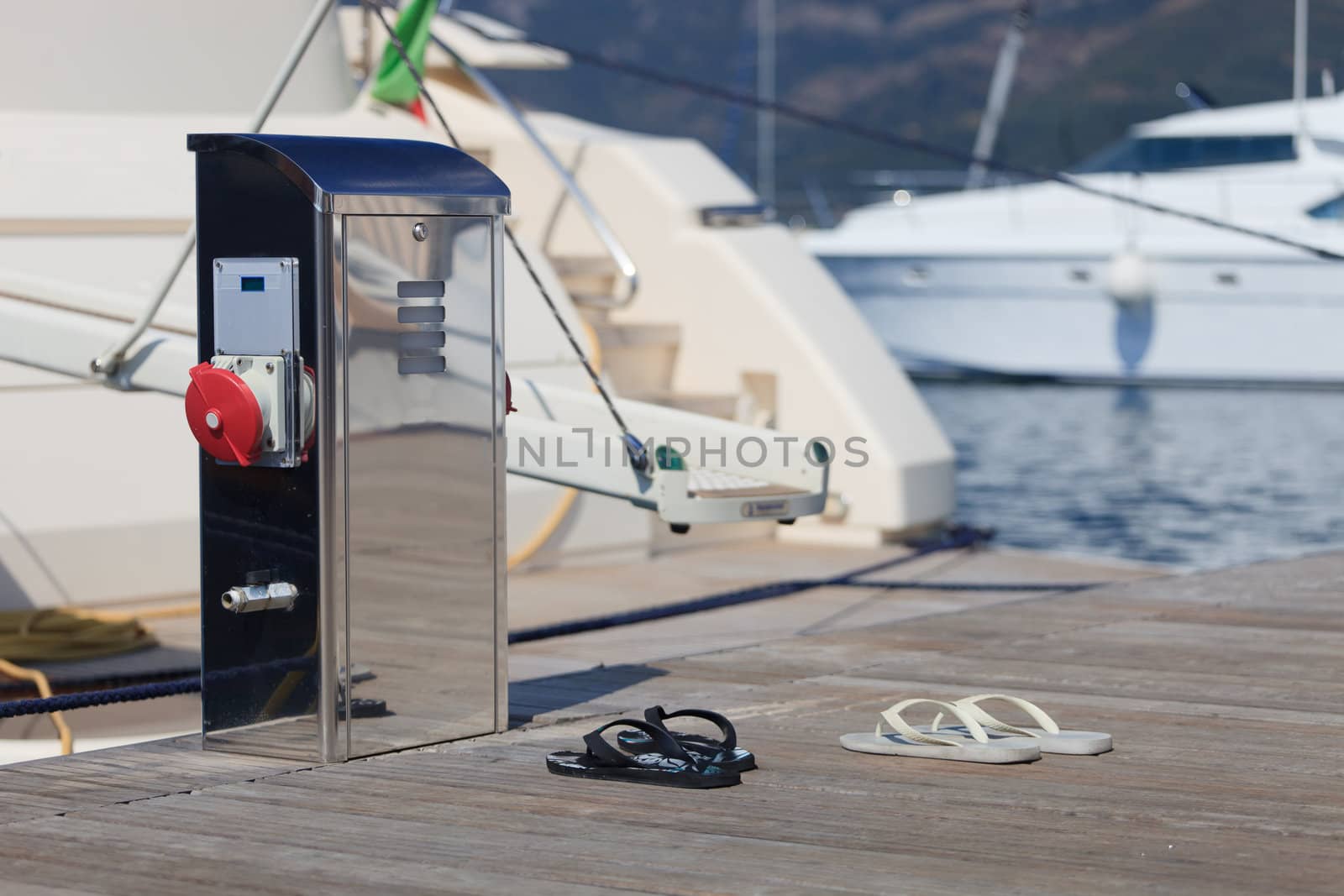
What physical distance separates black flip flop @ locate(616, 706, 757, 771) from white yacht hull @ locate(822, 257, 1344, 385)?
1181 inches

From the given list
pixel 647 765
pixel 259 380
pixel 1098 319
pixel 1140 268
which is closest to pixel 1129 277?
pixel 1140 268

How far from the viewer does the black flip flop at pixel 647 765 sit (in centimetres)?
401

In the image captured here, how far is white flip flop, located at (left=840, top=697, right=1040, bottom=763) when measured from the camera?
167 inches

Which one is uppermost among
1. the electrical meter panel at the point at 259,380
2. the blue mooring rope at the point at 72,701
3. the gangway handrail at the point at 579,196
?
the gangway handrail at the point at 579,196

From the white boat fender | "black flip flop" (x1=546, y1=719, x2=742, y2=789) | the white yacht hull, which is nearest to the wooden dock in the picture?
"black flip flop" (x1=546, y1=719, x2=742, y2=789)

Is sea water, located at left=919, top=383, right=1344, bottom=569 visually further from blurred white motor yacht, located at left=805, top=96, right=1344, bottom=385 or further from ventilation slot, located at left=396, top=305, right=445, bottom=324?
ventilation slot, located at left=396, top=305, right=445, bottom=324

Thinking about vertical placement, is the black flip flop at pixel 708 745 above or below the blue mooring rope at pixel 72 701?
above

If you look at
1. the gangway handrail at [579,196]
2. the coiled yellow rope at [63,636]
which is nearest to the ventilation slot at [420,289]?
the coiled yellow rope at [63,636]

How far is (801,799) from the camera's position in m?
3.91

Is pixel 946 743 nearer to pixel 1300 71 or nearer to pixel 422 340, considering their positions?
pixel 422 340

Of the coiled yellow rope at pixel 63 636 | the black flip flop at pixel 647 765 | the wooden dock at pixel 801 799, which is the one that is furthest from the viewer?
the coiled yellow rope at pixel 63 636

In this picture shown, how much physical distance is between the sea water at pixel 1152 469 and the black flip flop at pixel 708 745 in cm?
1444

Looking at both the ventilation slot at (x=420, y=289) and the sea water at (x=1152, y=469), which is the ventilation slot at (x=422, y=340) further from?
the sea water at (x=1152, y=469)

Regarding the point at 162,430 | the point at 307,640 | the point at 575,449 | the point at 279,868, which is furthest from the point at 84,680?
the point at 279,868
